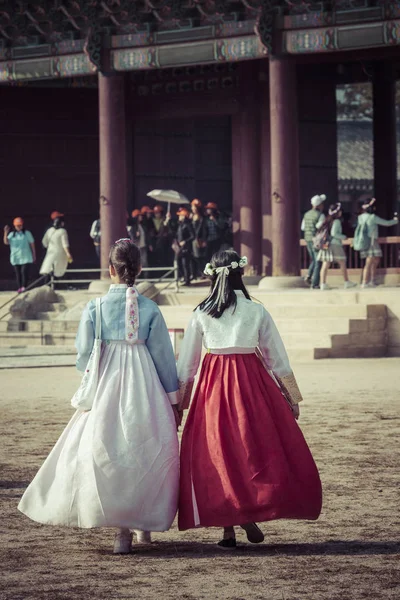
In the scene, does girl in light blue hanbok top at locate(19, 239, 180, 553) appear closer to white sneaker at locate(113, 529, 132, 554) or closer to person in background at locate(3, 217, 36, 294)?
white sneaker at locate(113, 529, 132, 554)

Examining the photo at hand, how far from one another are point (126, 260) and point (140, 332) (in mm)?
356

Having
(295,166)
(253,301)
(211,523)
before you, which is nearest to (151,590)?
(211,523)

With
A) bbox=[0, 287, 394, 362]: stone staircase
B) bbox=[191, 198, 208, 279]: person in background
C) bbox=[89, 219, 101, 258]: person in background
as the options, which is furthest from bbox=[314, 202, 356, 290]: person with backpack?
bbox=[89, 219, 101, 258]: person in background

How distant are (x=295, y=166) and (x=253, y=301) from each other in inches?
520

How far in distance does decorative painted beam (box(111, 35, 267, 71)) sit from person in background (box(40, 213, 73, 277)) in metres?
2.78

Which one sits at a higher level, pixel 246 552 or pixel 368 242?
pixel 368 242

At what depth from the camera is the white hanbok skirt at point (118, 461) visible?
19.0ft

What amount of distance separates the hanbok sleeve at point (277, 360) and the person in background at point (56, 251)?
49.1ft

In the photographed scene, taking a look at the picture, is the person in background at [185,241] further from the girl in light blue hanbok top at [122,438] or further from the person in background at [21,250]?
the girl in light blue hanbok top at [122,438]

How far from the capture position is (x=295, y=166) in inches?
759

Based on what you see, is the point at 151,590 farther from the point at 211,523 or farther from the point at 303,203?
the point at 303,203

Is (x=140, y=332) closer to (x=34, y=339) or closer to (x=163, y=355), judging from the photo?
(x=163, y=355)

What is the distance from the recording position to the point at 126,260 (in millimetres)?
6086

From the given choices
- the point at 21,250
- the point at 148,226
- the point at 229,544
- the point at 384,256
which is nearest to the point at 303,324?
the point at 384,256
